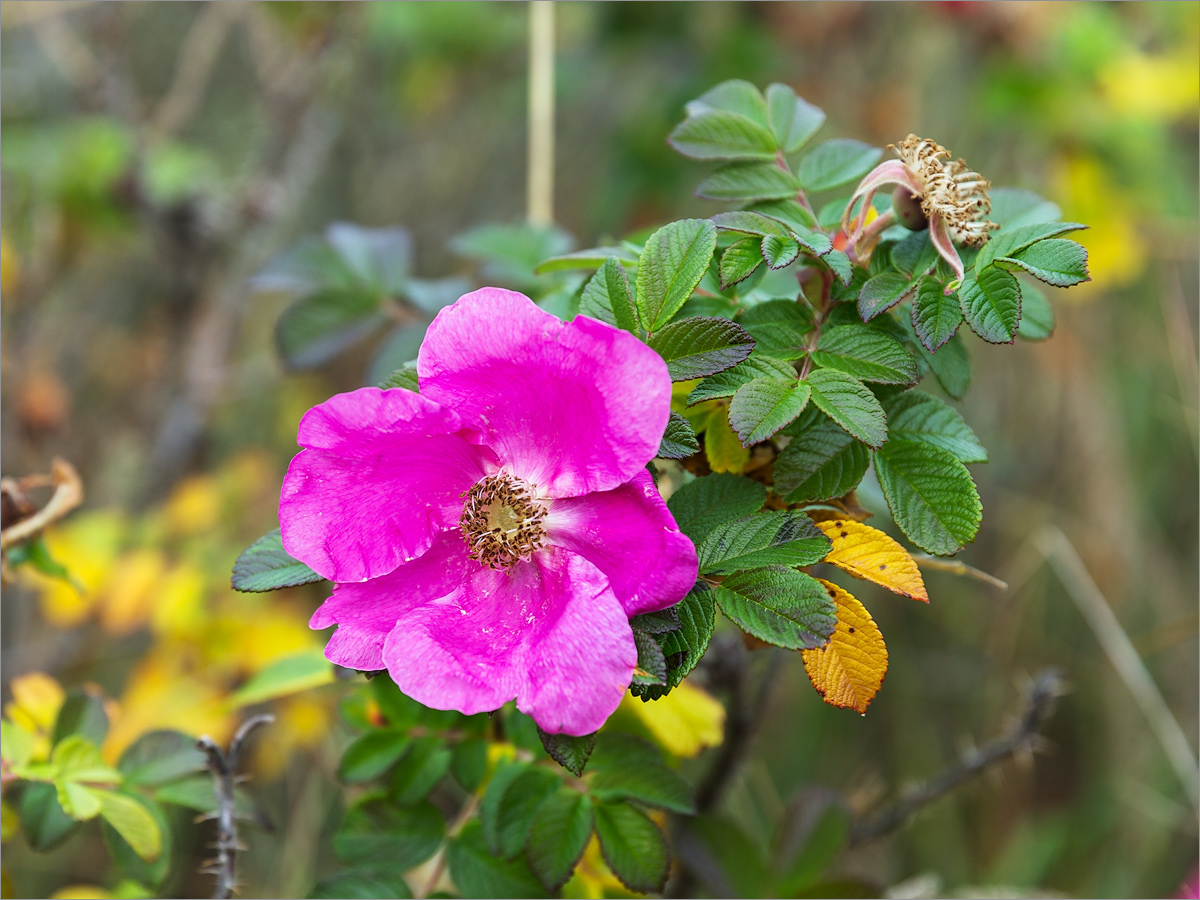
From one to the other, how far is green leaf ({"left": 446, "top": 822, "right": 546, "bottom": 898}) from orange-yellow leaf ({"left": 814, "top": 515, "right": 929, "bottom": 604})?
305mm

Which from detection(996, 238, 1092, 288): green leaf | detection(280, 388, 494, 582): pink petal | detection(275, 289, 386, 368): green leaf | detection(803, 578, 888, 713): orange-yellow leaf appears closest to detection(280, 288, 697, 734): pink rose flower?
detection(280, 388, 494, 582): pink petal

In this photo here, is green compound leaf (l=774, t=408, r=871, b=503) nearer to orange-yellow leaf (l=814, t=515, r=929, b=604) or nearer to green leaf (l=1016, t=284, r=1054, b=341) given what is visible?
orange-yellow leaf (l=814, t=515, r=929, b=604)

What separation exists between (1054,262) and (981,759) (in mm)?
460

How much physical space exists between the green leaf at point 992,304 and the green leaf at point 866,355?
1.6 inches

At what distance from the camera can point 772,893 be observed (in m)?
0.81

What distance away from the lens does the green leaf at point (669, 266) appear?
0.54 m

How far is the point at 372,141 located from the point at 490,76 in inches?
15.5

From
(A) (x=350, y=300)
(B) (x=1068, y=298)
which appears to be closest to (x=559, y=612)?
(A) (x=350, y=300)

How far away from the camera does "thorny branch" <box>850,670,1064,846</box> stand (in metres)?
0.77

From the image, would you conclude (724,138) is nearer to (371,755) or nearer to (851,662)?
(851,662)

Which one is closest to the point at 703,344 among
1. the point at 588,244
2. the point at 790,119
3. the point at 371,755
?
the point at 790,119

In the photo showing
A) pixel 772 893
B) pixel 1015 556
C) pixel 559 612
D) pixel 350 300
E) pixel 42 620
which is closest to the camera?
pixel 559 612

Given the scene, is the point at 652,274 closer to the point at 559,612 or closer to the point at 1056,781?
the point at 559,612

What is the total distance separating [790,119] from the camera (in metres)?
0.71
